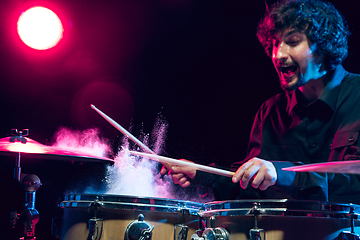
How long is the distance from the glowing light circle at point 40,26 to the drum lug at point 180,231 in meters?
2.25

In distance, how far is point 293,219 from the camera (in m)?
1.11

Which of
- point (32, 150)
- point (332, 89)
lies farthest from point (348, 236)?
point (32, 150)

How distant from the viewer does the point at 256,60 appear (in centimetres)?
246

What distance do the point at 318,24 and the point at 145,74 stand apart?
1.50 meters

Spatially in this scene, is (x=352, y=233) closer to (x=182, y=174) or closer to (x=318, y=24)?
(x=182, y=174)

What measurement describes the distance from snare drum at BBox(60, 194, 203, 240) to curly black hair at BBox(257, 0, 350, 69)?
1.24 metres

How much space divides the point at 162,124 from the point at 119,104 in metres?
0.48

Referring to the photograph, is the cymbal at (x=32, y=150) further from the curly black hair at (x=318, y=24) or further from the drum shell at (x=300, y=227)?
the curly black hair at (x=318, y=24)

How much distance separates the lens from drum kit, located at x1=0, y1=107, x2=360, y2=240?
1.09 metres

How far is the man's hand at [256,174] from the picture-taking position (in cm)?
119

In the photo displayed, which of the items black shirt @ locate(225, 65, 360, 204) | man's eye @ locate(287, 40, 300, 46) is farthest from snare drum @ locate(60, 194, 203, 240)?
man's eye @ locate(287, 40, 300, 46)

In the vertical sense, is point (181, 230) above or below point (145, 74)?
below

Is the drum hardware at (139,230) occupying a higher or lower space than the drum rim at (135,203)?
lower

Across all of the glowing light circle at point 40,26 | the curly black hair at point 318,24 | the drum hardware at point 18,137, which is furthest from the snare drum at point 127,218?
the glowing light circle at point 40,26
